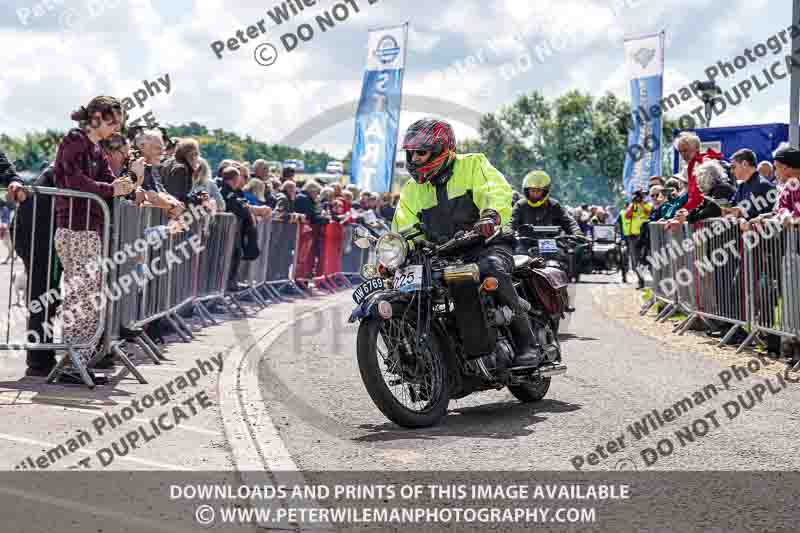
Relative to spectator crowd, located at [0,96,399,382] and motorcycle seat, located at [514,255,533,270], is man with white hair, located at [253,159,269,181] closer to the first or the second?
spectator crowd, located at [0,96,399,382]

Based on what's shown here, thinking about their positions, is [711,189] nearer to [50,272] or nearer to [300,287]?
[50,272]

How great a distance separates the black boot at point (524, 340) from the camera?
7.80 metres

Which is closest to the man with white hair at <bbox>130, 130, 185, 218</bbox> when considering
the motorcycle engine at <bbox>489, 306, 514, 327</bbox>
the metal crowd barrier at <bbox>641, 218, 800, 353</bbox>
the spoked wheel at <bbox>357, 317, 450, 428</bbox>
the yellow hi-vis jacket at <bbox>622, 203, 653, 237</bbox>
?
the spoked wheel at <bbox>357, 317, 450, 428</bbox>

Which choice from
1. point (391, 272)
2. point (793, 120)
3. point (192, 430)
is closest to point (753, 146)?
point (793, 120)

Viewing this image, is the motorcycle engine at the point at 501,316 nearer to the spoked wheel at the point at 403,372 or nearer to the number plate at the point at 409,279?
the spoked wheel at the point at 403,372

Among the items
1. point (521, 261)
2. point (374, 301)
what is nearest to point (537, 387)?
point (521, 261)

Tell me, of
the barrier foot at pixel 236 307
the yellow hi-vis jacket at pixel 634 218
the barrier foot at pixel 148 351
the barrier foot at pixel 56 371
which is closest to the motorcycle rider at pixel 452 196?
the barrier foot at pixel 56 371

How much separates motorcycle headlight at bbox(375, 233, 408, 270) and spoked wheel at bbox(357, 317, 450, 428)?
364 millimetres

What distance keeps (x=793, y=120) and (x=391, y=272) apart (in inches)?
481

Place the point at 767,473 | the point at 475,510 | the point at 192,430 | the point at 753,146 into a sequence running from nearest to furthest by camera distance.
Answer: the point at 475,510
the point at 767,473
the point at 192,430
the point at 753,146

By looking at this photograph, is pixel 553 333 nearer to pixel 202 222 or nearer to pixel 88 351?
pixel 88 351

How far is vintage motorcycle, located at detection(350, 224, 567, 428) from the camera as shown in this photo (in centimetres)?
682

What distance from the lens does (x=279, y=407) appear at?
25.0ft

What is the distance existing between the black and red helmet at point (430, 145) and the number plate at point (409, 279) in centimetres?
76
